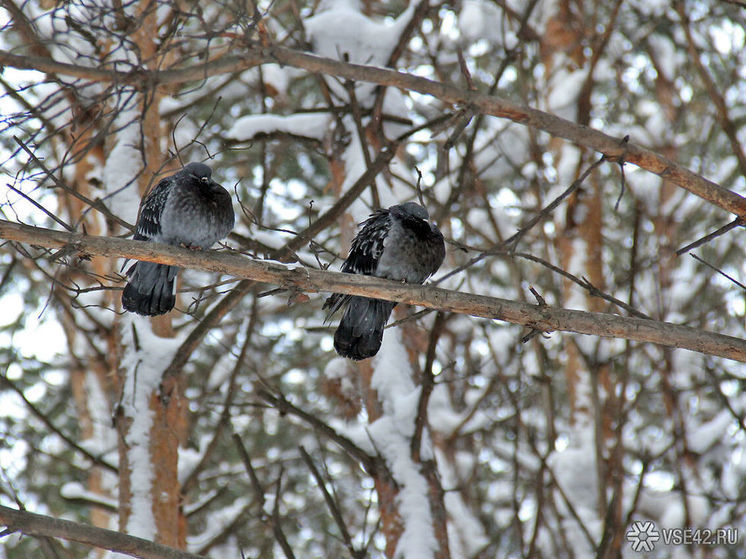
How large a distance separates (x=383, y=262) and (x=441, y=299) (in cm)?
88

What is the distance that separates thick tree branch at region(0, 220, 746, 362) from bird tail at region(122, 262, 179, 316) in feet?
2.11

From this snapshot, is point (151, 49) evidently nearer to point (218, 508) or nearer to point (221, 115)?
point (221, 115)

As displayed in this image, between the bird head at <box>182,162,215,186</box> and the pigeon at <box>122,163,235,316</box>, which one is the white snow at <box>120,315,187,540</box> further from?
the bird head at <box>182,162,215,186</box>

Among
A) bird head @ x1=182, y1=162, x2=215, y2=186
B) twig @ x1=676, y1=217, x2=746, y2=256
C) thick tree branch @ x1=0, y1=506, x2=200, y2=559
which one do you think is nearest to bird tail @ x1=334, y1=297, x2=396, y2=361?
bird head @ x1=182, y1=162, x2=215, y2=186

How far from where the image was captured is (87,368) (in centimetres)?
733

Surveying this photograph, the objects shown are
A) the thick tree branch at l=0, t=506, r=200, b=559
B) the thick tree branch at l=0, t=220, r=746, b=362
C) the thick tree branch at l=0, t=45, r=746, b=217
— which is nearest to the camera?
the thick tree branch at l=0, t=506, r=200, b=559

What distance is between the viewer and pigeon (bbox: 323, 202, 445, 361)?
12.2 feet

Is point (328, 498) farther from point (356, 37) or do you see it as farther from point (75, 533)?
point (356, 37)

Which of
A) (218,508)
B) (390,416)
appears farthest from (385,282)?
(218,508)

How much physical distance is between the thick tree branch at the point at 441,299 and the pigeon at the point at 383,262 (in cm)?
70

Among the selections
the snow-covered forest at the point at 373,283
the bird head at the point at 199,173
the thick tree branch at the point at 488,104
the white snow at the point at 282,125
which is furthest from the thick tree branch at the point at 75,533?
the white snow at the point at 282,125

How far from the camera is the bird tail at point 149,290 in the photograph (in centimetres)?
340

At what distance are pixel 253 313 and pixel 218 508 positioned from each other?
4615mm

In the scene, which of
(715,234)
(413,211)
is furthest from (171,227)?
(715,234)
